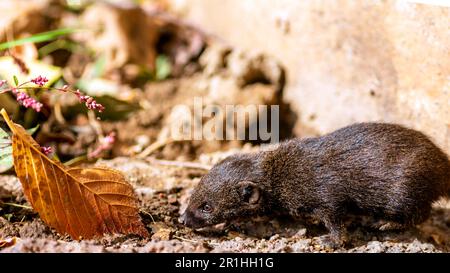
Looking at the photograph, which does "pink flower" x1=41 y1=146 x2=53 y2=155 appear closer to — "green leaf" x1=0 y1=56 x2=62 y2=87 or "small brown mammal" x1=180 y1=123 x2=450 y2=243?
"small brown mammal" x1=180 y1=123 x2=450 y2=243

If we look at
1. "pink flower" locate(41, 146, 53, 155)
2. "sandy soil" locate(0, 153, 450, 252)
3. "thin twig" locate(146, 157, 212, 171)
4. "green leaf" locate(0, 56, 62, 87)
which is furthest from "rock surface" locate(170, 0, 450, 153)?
"pink flower" locate(41, 146, 53, 155)

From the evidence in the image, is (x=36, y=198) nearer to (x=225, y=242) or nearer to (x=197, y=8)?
(x=225, y=242)

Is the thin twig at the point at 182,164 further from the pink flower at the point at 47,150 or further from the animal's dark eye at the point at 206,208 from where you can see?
the pink flower at the point at 47,150

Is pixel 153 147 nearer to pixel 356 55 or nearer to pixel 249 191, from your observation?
pixel 249 191

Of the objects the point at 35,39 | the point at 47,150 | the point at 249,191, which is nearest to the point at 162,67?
the point at 35,39

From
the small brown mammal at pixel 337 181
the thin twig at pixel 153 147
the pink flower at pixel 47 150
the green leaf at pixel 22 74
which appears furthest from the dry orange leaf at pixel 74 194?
the thin twig at pixel 153 147
